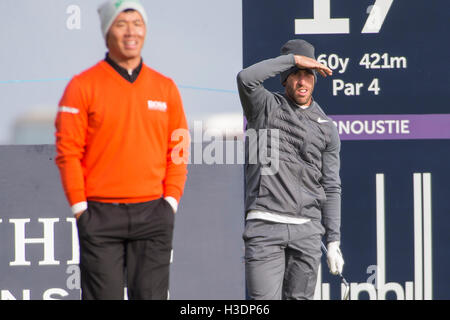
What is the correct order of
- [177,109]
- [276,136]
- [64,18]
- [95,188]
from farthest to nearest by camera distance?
[64,18], [276,136], [177,109], [95,188]

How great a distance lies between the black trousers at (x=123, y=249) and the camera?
2914mm

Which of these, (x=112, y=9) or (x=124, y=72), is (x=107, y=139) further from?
(x=112, y=9)

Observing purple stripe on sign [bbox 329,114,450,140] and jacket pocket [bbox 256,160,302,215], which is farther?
purple stripe on sign [bbox 329,114,450,140]

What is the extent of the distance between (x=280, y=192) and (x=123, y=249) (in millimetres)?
975

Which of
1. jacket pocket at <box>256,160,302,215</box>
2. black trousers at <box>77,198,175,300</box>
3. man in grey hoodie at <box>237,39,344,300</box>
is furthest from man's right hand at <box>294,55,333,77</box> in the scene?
black trousers at <box>77,198,175,300</box>

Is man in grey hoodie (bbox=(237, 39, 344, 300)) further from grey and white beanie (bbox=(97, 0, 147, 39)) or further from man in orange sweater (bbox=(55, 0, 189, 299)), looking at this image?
grey and white beanie (bbox=(97, 0, 147, 39))

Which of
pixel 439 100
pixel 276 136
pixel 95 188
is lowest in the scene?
pixel 95 188

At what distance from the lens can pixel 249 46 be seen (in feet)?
15.6

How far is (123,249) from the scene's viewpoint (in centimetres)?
300

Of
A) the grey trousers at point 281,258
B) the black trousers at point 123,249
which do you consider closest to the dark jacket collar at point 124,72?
the black trousers at point 123,249

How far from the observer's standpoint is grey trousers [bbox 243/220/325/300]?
3562 millimetres

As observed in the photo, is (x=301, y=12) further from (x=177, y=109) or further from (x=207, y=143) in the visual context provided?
(x=177, y=109)
